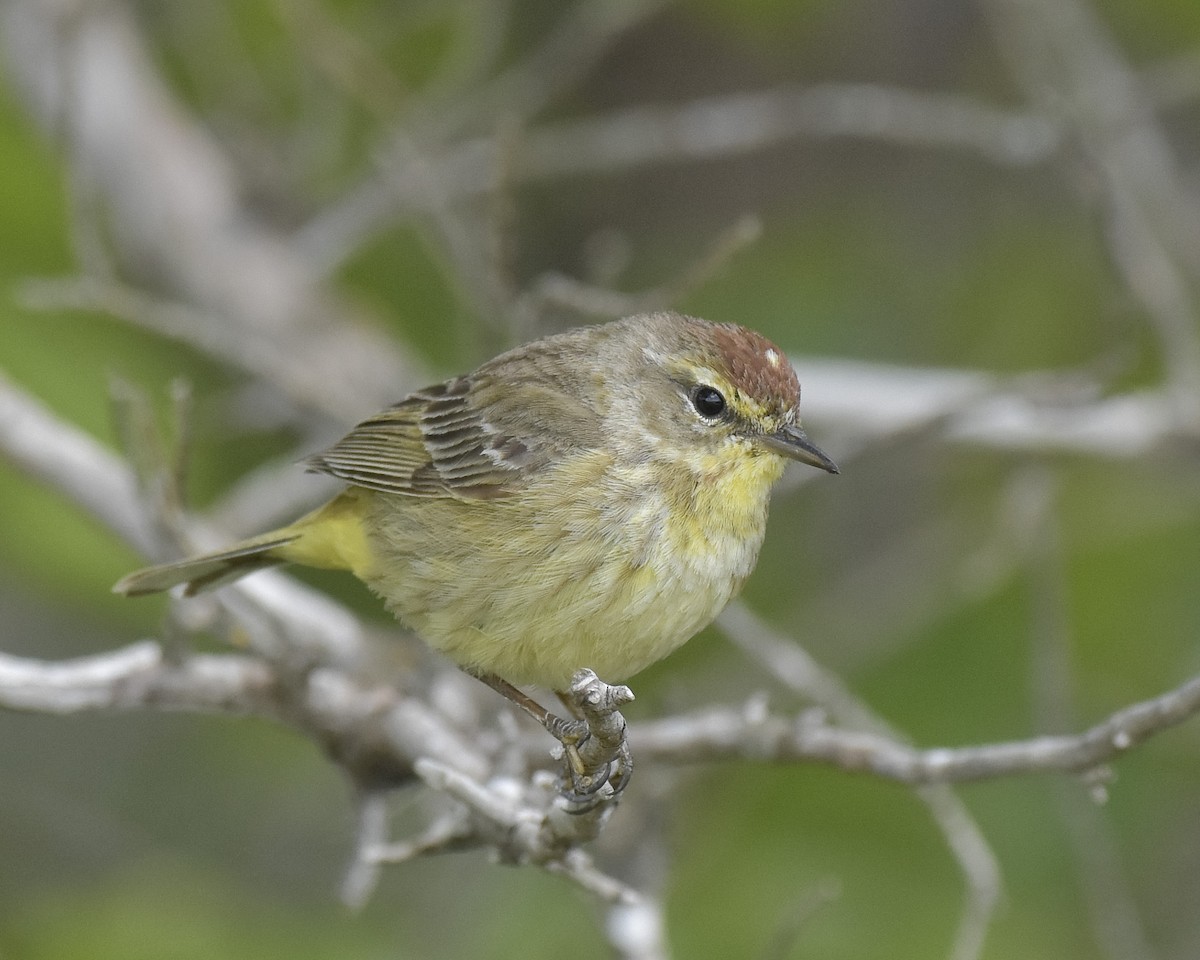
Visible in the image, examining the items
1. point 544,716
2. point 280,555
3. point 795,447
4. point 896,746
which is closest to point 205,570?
point 280,555

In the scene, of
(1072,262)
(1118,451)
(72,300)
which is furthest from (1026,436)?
(72,300)

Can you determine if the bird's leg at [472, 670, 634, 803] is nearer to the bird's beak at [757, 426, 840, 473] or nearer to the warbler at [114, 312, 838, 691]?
the warbler at [114, 312, 838, 691]

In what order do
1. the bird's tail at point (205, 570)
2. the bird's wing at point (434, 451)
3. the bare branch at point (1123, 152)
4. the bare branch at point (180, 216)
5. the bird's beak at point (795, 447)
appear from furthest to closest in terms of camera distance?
the bare branch at point (180, 216), the bare branch at point (1123, 152), the bird's tail at point (205, 570), the bird's wing at point (434, 451), the bird's beak at point (795, 447)

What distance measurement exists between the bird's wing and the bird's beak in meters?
0.65

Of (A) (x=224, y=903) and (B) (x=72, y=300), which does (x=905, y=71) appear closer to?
(B) (x=72, y=300)

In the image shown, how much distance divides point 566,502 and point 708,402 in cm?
49

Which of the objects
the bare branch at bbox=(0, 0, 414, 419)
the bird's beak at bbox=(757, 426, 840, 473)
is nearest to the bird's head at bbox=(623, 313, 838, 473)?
the bird's beak at bbox=(757, 426, 840, 473)

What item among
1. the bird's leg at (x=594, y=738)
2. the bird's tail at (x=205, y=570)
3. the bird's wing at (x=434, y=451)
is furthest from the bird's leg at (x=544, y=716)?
the bird's tail at (x=205, y=570)

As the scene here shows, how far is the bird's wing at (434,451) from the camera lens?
13.9 feet

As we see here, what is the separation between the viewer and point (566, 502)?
13.1 ft

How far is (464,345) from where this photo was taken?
6.93 meters

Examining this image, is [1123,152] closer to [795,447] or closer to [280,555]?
[795,447]

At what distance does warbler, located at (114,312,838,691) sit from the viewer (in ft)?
12.6

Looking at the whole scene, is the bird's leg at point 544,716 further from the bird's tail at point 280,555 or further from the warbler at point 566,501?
the bird's tail at point 280,555
